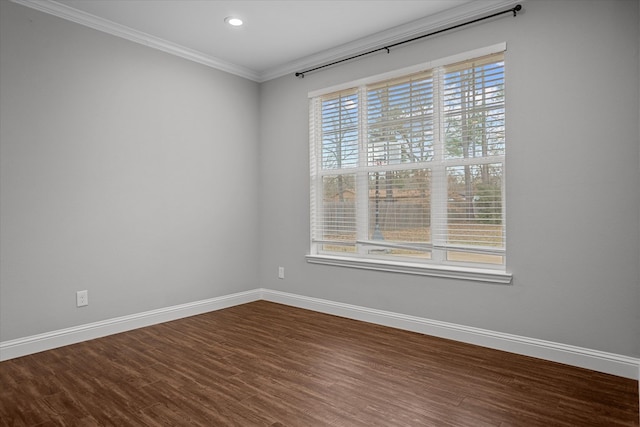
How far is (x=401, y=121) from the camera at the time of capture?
3.62 m

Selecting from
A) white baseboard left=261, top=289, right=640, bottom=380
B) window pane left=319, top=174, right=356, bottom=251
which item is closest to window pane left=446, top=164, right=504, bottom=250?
white baseboard left=261, top=289, right=640, bottom=380

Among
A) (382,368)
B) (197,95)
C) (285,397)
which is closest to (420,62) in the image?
(197,95)

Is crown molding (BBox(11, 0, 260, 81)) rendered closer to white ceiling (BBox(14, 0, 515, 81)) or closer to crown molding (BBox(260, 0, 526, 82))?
white ceiling (BBox(14, 0, 515, 81))

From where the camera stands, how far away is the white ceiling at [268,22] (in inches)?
122

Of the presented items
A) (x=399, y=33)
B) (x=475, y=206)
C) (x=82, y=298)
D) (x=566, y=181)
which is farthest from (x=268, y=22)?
(x=82, y=298)

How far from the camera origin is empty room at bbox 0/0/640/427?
243 centimetres

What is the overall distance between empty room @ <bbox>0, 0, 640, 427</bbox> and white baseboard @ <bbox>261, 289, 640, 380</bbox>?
0.01 metres

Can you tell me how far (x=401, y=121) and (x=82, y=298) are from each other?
3.18 m

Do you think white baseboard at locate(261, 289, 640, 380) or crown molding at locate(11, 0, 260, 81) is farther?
crown molding at locate(11, 0, 260, 81)

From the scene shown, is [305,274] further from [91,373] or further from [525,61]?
[525,61]

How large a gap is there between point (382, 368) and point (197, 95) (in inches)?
127

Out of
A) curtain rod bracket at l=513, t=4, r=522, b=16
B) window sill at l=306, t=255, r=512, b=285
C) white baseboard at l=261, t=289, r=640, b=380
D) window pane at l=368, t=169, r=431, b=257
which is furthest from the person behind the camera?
window pane at l=368, t=169, r=431, b=257

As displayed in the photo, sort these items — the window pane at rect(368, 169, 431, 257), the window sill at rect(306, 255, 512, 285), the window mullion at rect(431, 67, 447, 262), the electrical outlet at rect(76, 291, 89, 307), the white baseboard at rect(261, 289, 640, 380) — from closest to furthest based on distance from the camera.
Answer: the white baseboard at rect(261, 289, 640, 380) < the window sill at rect(306, 255, 512, 285) < the electrical outlet at rect(76, 291, 89, 307) < the window mullion at rect(431, 67, 447, 262) < the window pane at rect(368, 169, 431, 257)

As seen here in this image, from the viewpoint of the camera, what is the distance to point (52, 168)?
3096 mm
